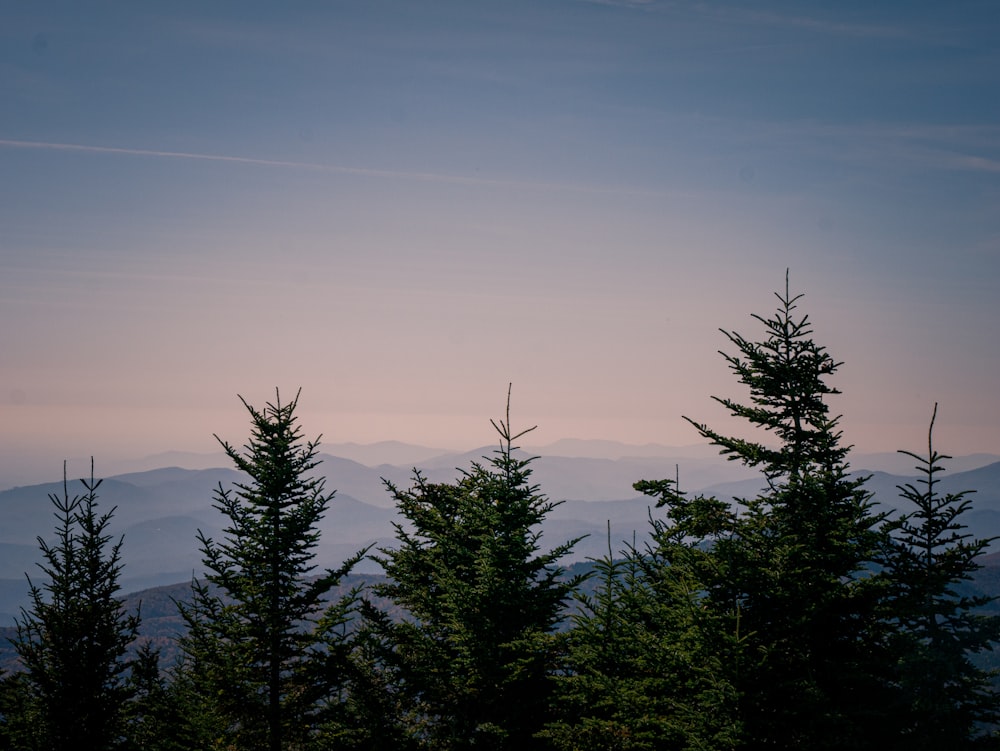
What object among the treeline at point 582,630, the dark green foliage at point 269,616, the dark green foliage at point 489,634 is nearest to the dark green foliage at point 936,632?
the treeline at point 582,630

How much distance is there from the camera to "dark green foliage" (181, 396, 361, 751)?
17.4 m

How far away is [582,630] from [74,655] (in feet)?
48.3

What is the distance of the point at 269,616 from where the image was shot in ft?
57.6

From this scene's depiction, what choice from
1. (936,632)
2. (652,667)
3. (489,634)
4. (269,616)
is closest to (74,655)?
(269,616)

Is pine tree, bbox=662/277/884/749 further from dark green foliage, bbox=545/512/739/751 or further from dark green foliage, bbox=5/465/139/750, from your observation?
dark green foliage, bbox=5/465/139/750

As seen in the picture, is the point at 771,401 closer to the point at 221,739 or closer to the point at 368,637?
the point at 368,637

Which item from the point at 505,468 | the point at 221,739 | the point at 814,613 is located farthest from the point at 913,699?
the point at 221,739

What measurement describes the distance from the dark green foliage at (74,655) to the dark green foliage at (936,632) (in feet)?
67.0

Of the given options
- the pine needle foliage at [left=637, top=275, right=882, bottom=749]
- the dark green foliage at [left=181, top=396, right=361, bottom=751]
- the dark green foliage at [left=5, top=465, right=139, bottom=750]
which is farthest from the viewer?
the dark green foliage at [left=5, top=465, right=139, bottom=750]

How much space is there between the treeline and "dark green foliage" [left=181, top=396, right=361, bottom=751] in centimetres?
6

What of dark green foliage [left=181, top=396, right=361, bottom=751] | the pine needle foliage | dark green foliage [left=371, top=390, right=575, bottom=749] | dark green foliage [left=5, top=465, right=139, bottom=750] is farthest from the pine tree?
dark green foliage [left=5, top=465, right=139, bottom=750]

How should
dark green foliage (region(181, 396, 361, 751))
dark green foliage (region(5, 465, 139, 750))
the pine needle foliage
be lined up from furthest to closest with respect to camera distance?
dark green foliage (region(5, 465, 139, 750)), dark green foliage (region(181, 396, 361, 751)), the pine needle foliage

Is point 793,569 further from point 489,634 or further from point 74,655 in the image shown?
point 74,655

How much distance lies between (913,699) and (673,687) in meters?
5.76
